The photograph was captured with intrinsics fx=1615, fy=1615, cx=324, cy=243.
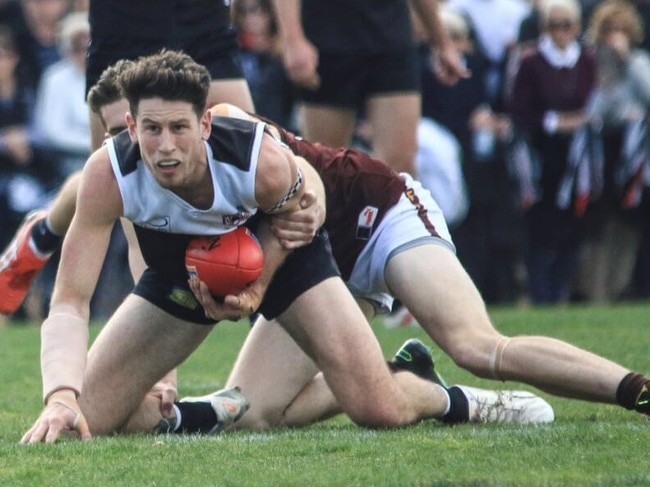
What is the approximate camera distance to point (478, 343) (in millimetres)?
6223

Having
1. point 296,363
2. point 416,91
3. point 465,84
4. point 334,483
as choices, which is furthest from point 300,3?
point 334,483

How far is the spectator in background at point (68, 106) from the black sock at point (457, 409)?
660 centimetres

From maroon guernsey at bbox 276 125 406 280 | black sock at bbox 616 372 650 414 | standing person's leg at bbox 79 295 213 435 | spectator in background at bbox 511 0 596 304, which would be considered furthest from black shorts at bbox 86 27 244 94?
spectator in background at bbox 511 0 596 304

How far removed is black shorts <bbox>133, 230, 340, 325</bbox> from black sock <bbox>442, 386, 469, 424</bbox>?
0.72 meters

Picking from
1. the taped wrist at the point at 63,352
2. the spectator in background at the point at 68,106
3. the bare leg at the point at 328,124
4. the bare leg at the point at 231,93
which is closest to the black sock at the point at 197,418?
the taped wrist at the point at 63,352

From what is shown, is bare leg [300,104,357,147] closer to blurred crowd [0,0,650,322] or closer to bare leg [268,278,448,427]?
bare leg [268,278,448,427]

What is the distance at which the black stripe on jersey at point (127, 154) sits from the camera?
19.2 ft

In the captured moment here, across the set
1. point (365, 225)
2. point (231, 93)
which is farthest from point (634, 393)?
point (231, 93)

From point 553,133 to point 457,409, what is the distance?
667 centimetres

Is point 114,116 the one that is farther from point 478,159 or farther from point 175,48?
point 478,159

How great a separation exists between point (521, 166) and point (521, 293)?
151cm

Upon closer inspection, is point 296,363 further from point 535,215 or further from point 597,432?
point 535,215

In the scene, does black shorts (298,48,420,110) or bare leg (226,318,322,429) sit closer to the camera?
bare leg (226,318,322,429)

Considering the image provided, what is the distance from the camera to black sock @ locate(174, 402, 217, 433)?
21.1 feet
